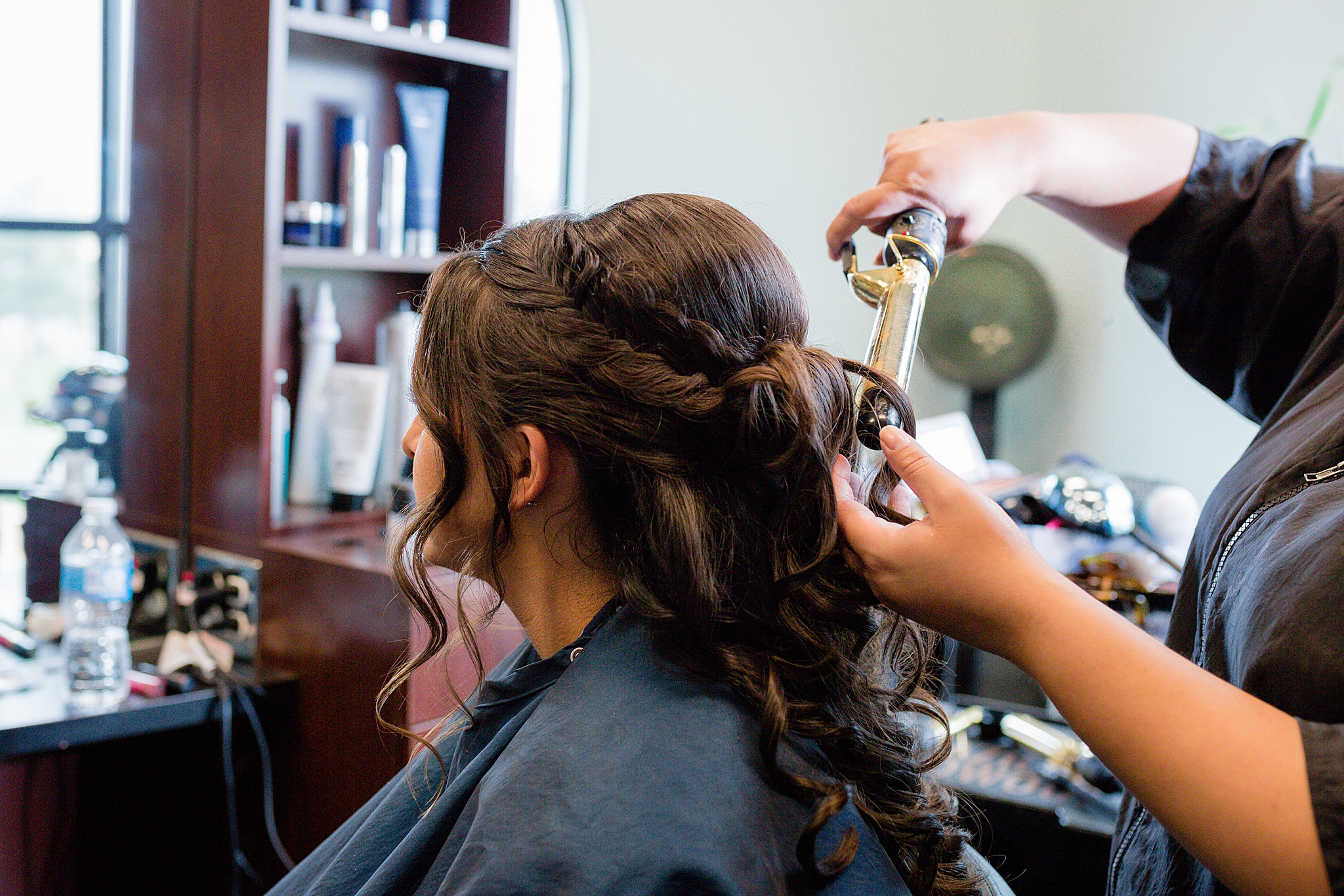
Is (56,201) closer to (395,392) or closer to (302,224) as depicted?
(302,224)

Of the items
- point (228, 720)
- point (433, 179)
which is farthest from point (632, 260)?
point (433, 179)

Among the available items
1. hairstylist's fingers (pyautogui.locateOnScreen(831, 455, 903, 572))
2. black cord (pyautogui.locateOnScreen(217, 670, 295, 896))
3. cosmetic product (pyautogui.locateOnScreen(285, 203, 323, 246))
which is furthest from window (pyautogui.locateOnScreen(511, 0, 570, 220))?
hairstylist's fingers (pyautogui.locateOnScreen(831, 455, 903, 572))

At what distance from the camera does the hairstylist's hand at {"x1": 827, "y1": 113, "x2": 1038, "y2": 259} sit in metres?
1.05

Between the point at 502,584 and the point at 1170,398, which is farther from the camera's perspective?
the point at 1170,398

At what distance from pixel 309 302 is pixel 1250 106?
2.77 metres

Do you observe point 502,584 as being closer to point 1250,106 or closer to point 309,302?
point 309,302

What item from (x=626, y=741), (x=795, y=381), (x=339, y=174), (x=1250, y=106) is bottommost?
(x=626, y=741)

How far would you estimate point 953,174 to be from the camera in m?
1.05

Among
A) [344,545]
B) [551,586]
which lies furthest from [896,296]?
[344,545]

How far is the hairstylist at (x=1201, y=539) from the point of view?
1.93ft

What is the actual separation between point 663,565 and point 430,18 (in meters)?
1.63

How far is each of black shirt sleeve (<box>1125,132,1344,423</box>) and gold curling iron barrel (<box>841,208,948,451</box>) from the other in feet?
1.04

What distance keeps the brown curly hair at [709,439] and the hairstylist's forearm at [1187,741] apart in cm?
23

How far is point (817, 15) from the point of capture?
3.01 m
